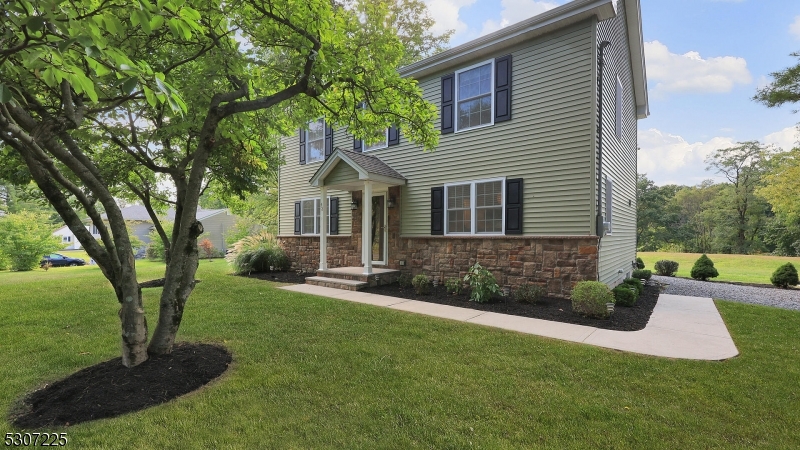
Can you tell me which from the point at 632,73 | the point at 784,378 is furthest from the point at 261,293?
the point at 632,73

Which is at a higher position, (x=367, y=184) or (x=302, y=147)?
(x=302, y=147)

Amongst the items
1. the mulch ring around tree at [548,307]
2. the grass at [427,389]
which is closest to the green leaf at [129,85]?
the grass at [427,389]

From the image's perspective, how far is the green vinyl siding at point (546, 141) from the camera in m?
6.48

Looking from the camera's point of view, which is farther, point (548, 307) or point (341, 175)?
point (341, 175)

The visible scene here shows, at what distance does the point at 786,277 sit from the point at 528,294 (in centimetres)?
934

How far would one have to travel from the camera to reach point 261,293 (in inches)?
291

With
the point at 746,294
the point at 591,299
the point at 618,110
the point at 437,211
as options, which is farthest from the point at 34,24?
the point at 746,294

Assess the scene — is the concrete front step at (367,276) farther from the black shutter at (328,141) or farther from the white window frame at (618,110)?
the white window frame at (618,110)

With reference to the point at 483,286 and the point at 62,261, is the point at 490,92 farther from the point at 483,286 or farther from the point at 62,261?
the point at 62,261

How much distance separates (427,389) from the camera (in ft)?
9.77

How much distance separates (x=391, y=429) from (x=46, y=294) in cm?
875

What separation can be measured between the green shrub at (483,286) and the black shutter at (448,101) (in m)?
3.54

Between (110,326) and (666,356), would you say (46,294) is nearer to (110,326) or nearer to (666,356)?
(110,326)

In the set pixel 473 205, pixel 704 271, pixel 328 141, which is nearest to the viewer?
pixel 473 205
